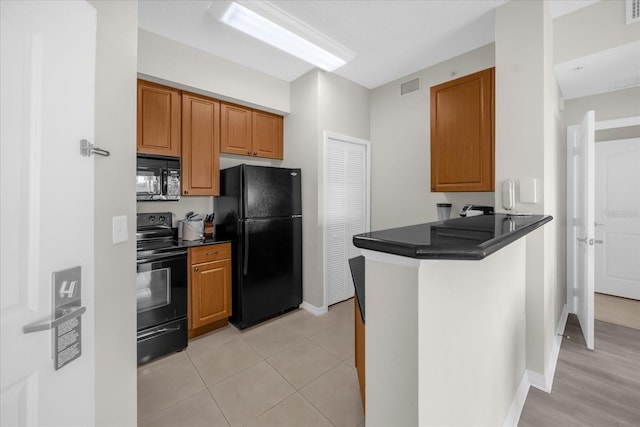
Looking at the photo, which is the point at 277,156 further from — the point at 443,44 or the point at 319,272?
the point at 443,44

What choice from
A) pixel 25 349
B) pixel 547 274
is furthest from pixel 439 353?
pixel 547 274

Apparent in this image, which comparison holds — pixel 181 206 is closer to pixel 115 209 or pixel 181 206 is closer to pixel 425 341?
pixel 115 209

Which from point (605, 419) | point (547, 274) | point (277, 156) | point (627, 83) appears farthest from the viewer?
point (277, 156)

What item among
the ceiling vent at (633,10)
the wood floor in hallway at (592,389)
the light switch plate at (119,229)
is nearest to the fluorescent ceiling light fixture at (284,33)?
the light switch plate at (119,229)

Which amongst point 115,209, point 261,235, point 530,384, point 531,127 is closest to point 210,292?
point 261,235

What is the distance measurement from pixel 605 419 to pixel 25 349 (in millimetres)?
2815

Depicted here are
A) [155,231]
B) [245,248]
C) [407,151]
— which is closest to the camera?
[155,231]

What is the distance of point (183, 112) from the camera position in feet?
8.77

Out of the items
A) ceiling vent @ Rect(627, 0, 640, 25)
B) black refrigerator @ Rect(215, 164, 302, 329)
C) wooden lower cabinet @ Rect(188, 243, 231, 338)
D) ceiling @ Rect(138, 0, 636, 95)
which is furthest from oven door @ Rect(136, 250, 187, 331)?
ceiling vent @ Rect(627, 0, 640, 25)

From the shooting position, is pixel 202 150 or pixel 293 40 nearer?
pixel 293 40

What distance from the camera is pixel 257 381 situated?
1953mm

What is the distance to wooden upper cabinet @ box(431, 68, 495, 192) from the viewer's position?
2.22 metres

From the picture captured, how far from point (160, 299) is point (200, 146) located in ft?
5.10

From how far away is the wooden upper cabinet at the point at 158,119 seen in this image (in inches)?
95.0
